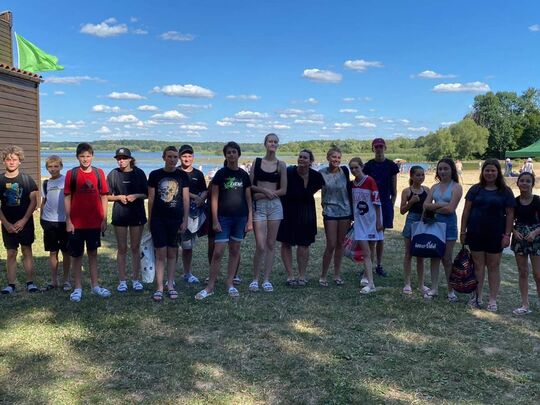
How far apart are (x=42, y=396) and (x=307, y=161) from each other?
3.42 meters

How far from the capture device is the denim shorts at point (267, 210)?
5.30 m

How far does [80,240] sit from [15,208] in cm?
84

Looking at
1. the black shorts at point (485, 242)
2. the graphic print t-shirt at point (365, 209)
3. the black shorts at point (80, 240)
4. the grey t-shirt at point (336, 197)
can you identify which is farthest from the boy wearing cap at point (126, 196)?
the black shorts at point (485, 242)

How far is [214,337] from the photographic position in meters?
4.10

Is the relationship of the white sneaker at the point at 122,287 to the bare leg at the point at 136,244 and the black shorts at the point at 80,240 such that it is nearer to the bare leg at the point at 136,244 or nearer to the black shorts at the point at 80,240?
the bare leg at the point at 136,244

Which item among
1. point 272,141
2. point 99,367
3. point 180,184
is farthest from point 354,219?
point 99,367

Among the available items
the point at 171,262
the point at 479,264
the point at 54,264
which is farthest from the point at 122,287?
the point at 479,264

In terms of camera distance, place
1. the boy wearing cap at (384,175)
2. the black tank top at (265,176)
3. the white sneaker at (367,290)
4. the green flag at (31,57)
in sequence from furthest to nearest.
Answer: the green flag at (31,57) < the boy wearing cap at (384,175) < the white sneaker at (367,290) < the black tank top at (265,176)

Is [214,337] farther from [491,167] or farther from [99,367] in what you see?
[491,167]

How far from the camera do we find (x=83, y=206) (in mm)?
4957

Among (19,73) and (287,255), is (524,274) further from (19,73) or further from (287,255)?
(19,73)

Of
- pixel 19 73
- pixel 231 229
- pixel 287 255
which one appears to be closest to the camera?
pixel 231 229

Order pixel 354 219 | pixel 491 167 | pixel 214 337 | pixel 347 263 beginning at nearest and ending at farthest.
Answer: pixel 214 337, pixel 491 167, pixel 354 219, pixel 347 263

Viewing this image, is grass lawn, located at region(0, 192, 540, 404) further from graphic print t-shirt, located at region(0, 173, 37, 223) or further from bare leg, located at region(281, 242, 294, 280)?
graphic print t-shirt, located at region(0, 173, 37, 223)
